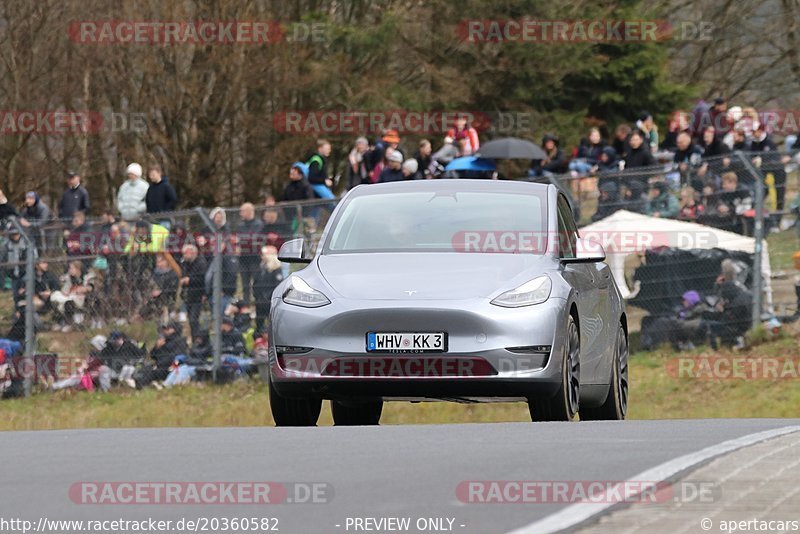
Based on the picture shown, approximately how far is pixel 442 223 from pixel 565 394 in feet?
4.98

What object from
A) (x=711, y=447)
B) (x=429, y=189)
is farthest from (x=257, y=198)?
(x=711, y=447)

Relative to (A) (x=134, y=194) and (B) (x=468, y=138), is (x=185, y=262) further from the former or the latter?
(B) (x=468, y=138)

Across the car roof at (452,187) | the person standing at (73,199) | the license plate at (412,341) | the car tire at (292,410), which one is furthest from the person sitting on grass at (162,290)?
the license plate at (412,341)

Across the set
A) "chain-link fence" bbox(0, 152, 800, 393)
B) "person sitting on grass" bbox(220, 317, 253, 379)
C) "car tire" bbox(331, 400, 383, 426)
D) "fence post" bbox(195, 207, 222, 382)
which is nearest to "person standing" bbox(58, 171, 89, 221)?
"chain-link fence" bbox(0, 152, 800, 393)

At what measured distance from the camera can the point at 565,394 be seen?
11836mm

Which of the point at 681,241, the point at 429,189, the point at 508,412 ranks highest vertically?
the point at 429,189

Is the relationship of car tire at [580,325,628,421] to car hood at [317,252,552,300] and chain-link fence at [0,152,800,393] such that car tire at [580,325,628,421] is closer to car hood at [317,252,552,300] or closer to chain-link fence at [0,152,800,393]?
car hood at [317,252,552,300]

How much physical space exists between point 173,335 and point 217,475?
13.2 meters

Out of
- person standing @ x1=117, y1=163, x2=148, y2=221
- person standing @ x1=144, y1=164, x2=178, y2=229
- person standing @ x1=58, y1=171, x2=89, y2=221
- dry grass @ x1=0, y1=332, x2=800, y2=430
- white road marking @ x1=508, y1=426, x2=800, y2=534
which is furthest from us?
person standing @ x1=58, y1=171, x2=89, y2=221

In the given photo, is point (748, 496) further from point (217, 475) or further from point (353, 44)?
point (353, 44)

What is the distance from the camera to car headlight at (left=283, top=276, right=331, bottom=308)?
38.2 ft

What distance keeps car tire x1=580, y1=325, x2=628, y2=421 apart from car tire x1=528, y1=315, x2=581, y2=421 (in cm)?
126

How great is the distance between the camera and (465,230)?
12391 mm

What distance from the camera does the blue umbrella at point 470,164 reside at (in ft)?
82.2
